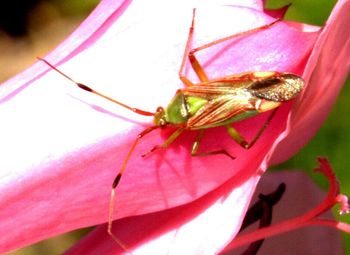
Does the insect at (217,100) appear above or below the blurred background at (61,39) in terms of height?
above

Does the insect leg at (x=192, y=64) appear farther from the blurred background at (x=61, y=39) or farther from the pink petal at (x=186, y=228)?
the blurred background at (x=61, y=39)

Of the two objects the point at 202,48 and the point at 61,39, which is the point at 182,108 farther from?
the point at 61,39

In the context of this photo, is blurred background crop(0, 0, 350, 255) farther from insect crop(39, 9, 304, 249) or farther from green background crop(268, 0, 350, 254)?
insect crop(39, 9, 304, 249)

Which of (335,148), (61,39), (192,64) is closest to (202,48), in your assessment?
(192,64)

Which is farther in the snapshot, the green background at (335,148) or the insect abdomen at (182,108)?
the green background at (335,148)

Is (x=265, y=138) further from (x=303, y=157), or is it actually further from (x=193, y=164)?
(x=303, y=157)

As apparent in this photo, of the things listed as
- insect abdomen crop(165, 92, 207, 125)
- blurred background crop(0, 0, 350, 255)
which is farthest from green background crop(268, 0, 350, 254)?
insect abdomen crop(165, 92, 207, 125)

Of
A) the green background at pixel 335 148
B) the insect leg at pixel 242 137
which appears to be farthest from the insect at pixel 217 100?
the green background at pixel 335 148
